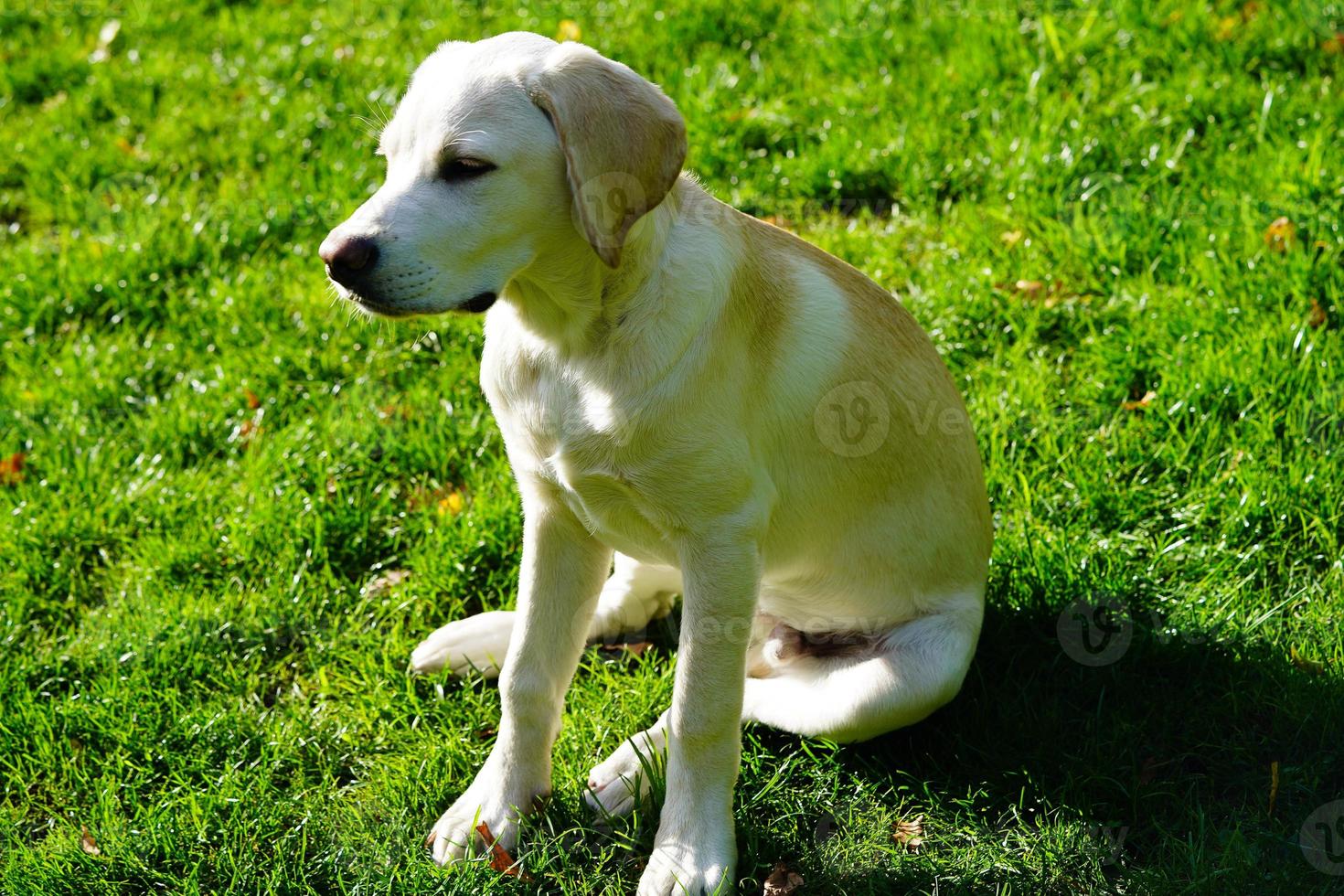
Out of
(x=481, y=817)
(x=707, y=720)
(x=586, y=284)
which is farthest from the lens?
(x=481, y=817)

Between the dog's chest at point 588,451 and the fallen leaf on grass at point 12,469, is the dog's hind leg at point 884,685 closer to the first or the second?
the dog's chest at point 588,451

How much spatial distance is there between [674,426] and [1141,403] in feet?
6.32

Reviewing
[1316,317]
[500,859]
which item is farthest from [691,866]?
[1316,317]

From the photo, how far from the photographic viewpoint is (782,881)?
9.30 feet

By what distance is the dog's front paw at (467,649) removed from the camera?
11.0ft

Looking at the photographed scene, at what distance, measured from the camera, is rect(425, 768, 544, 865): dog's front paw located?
2902 millimetres

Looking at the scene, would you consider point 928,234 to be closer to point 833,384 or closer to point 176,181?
point 833,384

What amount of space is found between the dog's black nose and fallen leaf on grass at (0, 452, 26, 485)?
2.36m

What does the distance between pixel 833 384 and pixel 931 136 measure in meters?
2.39

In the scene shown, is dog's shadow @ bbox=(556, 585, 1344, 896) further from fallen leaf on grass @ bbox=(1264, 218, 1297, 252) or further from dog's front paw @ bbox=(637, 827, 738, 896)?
fallen leaf on grass @ bbox=(1264, 218, 1297, 252)

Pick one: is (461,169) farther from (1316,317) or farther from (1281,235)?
(1281,235)

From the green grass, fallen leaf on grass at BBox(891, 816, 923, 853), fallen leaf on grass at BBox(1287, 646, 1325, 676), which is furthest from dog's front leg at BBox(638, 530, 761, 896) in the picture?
fallen leaf on grass at BBox(1287, 646, 1325, 676)

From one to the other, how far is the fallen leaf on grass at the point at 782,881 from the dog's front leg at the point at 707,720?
9 centimetres

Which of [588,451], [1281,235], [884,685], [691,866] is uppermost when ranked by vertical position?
[588,451]
